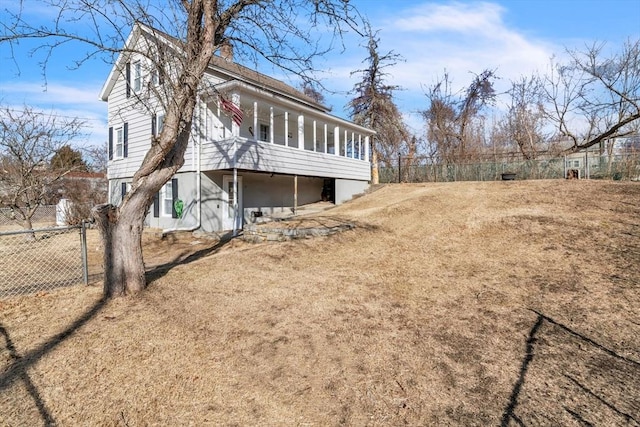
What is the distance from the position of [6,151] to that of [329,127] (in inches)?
479

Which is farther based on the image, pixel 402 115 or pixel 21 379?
pixel 402 115

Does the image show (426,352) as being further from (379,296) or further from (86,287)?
(86,287)

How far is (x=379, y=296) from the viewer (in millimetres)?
5293

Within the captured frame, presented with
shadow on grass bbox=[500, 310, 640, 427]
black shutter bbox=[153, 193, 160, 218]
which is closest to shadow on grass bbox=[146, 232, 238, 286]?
Answer: black shutter bbox=[153, 193, 160, 218]

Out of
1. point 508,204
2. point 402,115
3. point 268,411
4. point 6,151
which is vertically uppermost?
point 402,115

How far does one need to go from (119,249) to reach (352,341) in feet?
11.8

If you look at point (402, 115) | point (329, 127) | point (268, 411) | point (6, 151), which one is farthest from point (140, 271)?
point (402, 115)

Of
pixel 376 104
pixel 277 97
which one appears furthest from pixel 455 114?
pixel 277 97

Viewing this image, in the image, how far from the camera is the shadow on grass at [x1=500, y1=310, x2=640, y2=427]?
104 inches

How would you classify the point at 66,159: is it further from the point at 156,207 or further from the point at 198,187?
the point at 198,187

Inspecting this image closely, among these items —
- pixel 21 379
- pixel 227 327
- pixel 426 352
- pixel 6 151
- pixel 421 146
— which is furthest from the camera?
pixel 421 146

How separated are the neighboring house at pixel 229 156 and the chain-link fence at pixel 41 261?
320cm

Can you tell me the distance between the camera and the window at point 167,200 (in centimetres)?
1284

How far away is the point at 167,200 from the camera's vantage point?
13.0 metres
